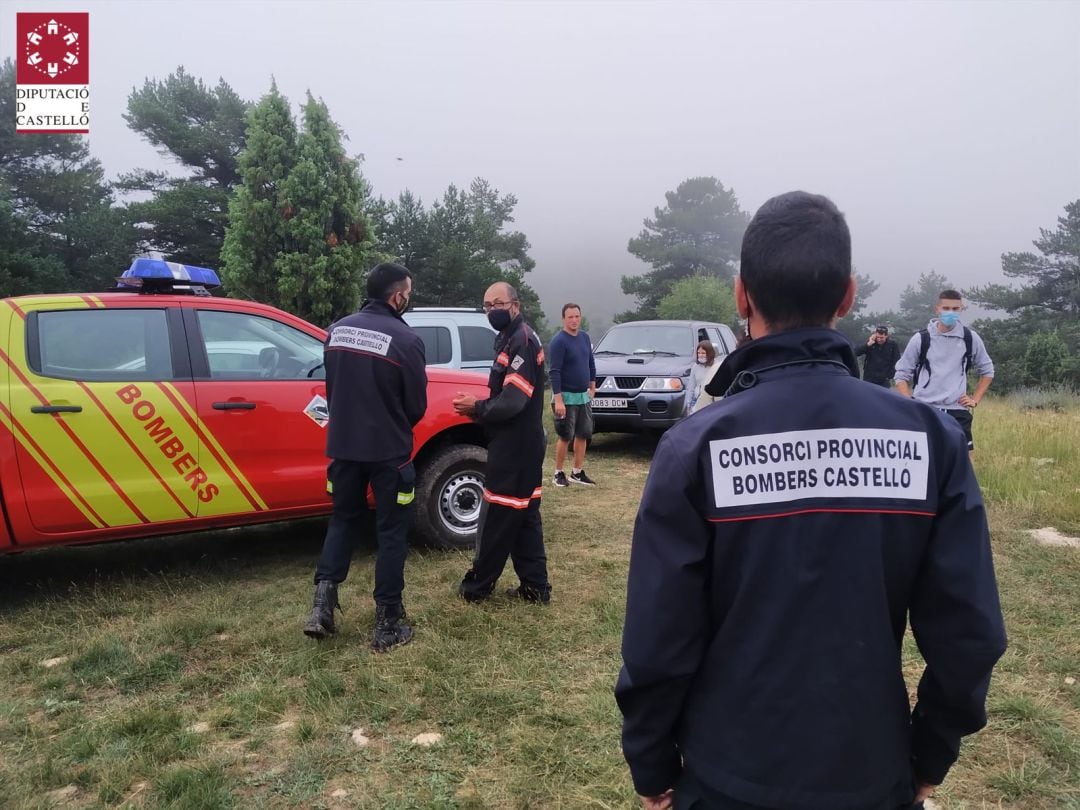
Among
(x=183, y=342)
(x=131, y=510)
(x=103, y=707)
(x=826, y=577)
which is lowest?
(x=103, y=707)

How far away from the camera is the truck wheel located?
4609 millimetres

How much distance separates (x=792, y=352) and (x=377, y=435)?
244cm

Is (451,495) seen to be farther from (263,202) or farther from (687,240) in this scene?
(687,240)

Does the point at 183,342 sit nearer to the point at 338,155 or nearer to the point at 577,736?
the point at 577,736

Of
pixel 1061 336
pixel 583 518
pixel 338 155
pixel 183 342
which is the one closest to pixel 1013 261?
pixel 1061 336

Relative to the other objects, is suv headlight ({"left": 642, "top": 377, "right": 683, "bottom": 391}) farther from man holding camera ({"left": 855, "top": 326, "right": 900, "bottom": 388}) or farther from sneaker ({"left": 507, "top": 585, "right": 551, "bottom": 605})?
sneaker ({"left": 507, "top": 585, "right": 551, "bottom": 605})

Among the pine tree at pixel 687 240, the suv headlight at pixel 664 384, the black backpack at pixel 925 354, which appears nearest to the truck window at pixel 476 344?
the suv headlight at pixel 664 384

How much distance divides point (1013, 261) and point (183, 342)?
39.5 metres

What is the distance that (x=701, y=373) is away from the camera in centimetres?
752

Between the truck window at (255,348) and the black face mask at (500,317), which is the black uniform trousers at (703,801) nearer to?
the black face mask at (500,317)

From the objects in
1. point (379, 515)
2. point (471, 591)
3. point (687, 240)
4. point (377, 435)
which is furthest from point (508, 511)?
point (687, 240)

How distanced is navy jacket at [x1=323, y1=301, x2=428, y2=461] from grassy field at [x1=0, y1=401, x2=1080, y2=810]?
1.00 m

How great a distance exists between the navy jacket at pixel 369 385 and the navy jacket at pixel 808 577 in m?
2.27

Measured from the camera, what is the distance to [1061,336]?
29344 millimetres
